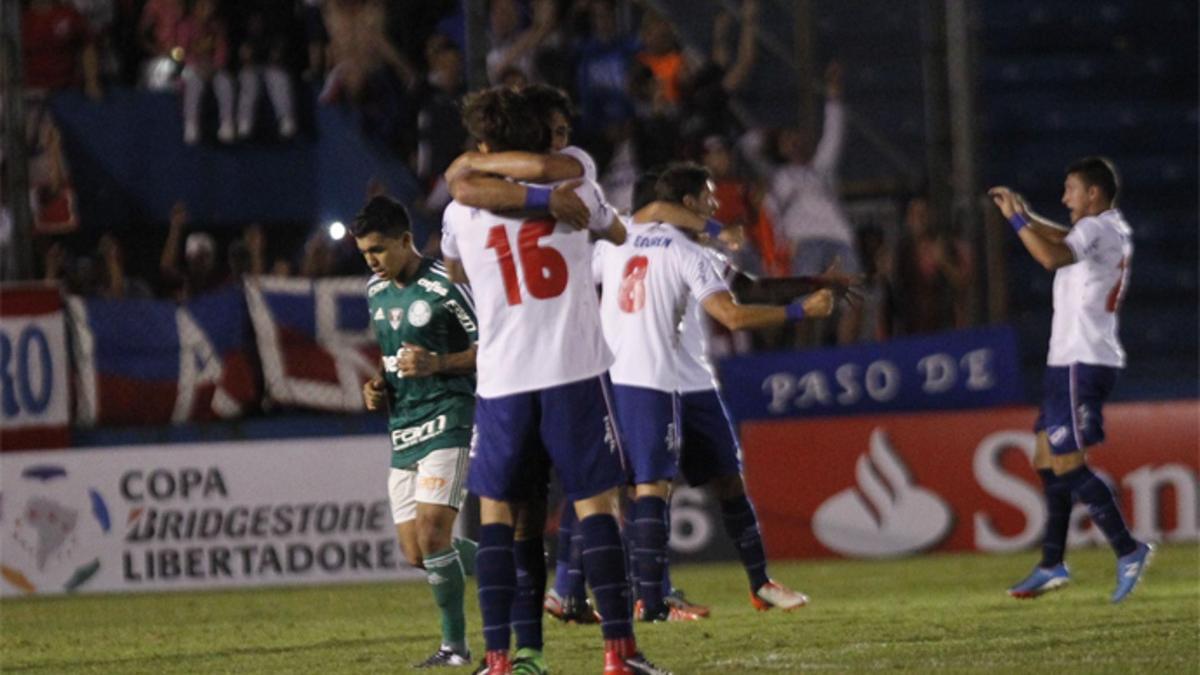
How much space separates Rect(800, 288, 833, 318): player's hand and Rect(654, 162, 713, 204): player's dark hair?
166 centimetres

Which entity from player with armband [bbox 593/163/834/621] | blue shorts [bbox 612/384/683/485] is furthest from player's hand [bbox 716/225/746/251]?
blue shorts [bbox 612/384/683/485]

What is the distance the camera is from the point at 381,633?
36.2 feet

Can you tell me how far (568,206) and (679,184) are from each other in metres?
3.19

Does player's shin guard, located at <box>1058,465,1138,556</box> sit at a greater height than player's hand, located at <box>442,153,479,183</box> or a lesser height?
lesser

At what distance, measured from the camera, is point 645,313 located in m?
10.7

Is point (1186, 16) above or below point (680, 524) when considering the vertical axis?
above

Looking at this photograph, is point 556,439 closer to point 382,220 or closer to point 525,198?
point 525,198

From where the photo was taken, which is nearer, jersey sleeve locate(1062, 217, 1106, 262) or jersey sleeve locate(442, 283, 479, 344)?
jersey sleeve locate(442, 283, 479, 344)

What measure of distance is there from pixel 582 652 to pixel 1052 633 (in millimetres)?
2041

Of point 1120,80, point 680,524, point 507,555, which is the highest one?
point 1120,80

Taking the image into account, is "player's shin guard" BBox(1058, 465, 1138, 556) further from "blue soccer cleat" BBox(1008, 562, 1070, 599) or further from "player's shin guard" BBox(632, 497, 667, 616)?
"player's shin guard" BBox(632, 497, 667, 616)

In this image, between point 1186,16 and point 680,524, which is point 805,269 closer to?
point 680,524

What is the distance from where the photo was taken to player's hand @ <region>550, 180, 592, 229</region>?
7.45 meters

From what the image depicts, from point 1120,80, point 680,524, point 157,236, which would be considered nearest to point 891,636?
point 680,524
